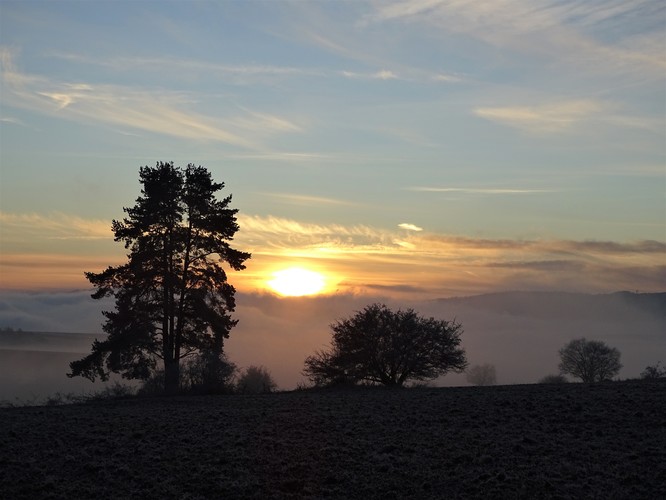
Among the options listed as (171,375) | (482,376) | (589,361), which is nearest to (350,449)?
(171,375)

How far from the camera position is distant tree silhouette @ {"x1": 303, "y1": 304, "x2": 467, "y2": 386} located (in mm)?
43875

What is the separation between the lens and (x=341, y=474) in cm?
2022

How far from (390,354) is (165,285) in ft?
49.0

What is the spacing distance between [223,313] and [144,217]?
7.38 metres

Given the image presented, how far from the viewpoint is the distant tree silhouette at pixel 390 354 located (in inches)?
1727

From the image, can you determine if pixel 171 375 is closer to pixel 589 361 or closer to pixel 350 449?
pixel 350 449

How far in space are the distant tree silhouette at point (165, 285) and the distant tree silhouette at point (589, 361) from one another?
46791 mm

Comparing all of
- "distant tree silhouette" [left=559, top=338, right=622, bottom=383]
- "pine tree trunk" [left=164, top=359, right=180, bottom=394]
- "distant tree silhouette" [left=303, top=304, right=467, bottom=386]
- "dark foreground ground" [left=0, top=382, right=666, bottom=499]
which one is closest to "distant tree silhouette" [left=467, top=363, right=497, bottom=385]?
"distant tree silhouette" [left=559, top=338, right=622, bottom=383]

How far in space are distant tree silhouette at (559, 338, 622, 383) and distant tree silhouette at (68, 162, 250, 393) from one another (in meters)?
46.8

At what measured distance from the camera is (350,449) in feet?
73.7

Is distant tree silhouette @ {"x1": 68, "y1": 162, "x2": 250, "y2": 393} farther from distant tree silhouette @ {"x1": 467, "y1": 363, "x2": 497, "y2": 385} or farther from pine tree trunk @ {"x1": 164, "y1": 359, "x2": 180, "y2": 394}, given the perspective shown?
distant tree silhouette @ {"x1": 467, "y1": 363, "x2": 497, "y2": 385}

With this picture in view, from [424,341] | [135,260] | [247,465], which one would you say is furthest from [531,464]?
[135,260]

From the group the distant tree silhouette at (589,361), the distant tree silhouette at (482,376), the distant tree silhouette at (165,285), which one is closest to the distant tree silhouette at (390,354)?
the distant tree silhouette at (165,285)

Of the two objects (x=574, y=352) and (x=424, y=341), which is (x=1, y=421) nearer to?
(x=424, y=341)
